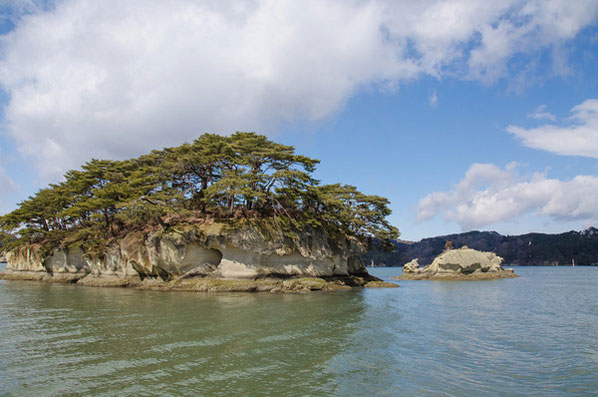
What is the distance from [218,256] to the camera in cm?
3856

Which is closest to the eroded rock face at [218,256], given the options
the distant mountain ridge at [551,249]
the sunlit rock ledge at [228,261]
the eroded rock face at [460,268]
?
the sunlit rock ledge at [228,261]

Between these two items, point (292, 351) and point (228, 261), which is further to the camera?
point (228, 261)

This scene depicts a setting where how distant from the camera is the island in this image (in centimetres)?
3669

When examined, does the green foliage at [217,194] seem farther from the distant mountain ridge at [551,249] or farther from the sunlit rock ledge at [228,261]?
the distant mountain ridge at [551,249]

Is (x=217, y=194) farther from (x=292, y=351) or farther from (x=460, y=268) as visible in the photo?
(x=460, y=268)

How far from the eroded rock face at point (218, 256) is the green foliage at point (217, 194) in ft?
6.26

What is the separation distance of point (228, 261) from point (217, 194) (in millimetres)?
7351

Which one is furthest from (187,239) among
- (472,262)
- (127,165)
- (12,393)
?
(472,262)

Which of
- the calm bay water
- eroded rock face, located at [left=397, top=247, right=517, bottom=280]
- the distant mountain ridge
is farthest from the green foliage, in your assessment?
the distant mountain ridge

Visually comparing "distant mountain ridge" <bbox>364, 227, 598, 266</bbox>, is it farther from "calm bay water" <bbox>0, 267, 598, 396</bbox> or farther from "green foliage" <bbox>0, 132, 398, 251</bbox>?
"calm bay water" <bbox>0, 267, 598, 396</bbox>

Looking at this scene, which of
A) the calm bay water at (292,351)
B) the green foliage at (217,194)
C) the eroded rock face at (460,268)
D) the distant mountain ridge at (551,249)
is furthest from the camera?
the distant mountain ridge at (551,249)

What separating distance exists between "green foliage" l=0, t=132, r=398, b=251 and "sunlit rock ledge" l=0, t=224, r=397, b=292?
193 cm

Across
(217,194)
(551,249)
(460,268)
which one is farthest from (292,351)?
(551,249)

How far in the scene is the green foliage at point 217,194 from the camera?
36500 mm
